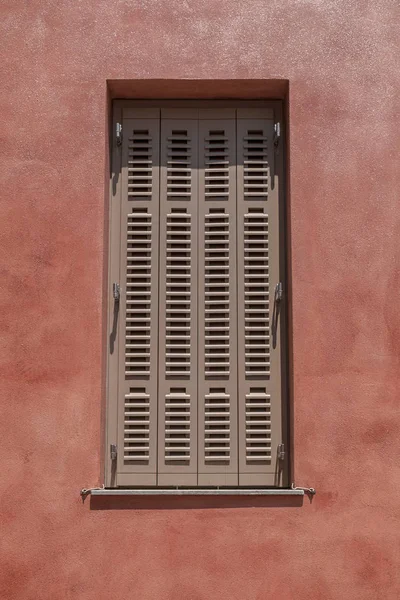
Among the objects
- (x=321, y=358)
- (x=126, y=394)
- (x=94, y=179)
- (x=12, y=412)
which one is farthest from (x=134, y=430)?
(x=94, y=179)

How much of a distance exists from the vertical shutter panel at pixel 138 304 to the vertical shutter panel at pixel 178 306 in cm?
6

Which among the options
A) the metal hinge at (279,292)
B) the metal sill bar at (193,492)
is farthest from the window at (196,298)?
the metal sill bar at (193,492)

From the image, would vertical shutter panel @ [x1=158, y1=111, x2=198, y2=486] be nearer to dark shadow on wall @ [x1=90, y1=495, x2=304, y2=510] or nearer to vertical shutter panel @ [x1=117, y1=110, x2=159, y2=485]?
vertical shutter panel @ [x1=117, y1=110, x2=159, y2=485]

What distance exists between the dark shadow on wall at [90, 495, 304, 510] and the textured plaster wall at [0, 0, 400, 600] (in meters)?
0.01

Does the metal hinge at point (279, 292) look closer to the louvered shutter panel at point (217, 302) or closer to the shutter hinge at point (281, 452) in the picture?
the louvered shutter panel at point (217, 302)

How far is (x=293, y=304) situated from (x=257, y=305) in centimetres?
31

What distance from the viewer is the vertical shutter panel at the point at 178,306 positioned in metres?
5.56

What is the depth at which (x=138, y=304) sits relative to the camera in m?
5.71

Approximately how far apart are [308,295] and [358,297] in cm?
34

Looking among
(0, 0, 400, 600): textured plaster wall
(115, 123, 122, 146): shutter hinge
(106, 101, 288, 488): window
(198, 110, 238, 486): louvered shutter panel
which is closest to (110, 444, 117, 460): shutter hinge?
(106, 101, 288, 488): window

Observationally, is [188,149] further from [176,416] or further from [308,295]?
[176,416]

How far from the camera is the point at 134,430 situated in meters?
5.57

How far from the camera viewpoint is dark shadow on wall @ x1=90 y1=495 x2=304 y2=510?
17.3 feet

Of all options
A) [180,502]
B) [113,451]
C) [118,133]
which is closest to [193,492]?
[180,502]
